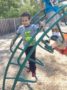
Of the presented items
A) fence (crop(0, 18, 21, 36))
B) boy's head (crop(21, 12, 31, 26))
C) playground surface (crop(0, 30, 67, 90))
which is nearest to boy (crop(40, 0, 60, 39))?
boy's head (crop(21, 12, 31, 26))

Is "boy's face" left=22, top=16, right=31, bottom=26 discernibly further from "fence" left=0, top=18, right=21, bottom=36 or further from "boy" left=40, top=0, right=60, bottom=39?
"fence" left=0, top=18, right=21, bottom=36

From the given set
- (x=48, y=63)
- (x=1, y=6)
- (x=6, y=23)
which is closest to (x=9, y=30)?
(x=6, y=23)

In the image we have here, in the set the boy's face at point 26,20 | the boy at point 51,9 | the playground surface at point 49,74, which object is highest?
the boy at point 51,9

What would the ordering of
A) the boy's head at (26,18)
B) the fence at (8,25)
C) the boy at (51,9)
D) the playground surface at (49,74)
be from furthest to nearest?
the fence at (8,25) < the playground surface at (49,74) < the boy's head at (26,18) < the boy at (51,9)

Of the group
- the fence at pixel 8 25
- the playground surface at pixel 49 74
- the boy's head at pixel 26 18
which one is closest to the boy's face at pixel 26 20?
the boy's head at pixel 26 18

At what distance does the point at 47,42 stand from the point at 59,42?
0.72ft

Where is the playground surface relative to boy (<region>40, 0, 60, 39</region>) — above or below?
below

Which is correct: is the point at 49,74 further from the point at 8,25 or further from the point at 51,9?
the point at 8,25

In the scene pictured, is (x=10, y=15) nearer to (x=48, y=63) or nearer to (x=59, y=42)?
(x=48, y=63)

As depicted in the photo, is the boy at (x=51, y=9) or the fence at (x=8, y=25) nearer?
the boy at (x=51, y=9)

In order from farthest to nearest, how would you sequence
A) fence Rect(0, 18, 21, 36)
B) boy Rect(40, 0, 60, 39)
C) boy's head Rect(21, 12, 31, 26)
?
fence Rect(0, 18, 21, 36), boy's head Rect(21, 12, 31, 26), boy Rect(40, 0, 60, 39)

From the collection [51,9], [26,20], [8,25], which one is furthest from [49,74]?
[8,25]

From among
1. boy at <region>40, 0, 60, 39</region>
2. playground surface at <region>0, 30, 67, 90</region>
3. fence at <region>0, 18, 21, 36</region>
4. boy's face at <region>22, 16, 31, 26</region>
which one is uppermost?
boy at <region>40, 0, 60, 39</region>

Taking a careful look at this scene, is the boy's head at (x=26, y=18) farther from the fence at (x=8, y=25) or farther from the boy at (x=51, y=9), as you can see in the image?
the fence at (x=8, y=25)
